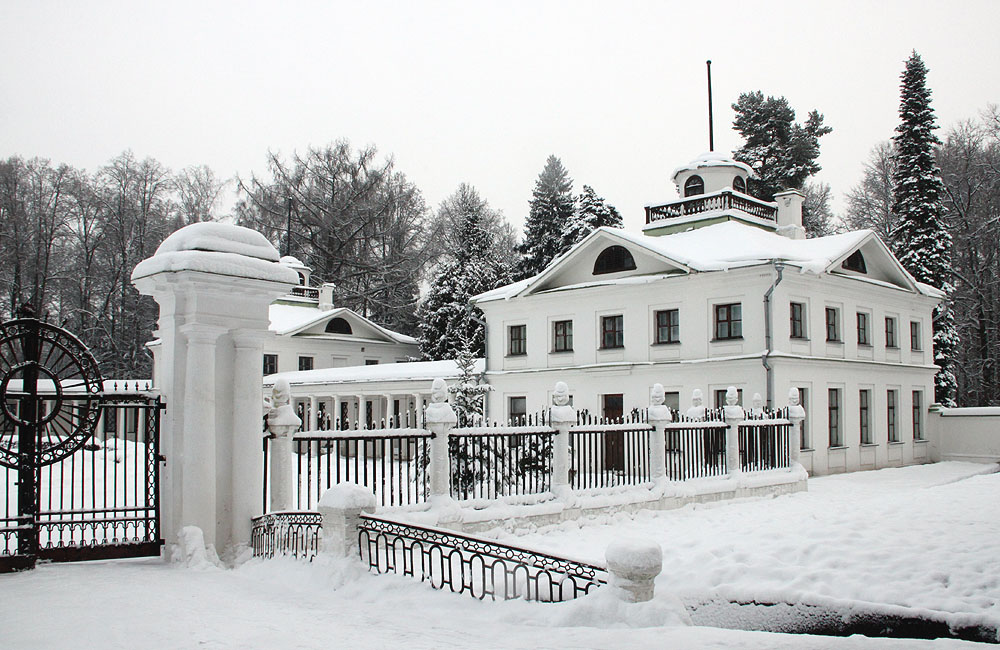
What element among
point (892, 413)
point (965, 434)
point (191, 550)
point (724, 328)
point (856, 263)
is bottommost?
point (965, 434)

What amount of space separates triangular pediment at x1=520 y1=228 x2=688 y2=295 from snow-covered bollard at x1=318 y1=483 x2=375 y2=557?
20514mm

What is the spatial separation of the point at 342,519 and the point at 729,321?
794 inches

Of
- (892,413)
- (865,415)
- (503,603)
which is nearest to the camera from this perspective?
(503,603)

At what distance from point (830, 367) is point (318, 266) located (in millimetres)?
35260

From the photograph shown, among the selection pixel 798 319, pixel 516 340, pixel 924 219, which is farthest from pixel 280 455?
pixel 924 219

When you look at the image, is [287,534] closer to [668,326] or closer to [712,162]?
[668,326]

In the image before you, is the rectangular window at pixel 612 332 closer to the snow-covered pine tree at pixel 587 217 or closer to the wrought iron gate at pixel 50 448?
the snow-covered pine tree at pixel 587 217

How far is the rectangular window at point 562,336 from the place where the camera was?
3080 centimetres

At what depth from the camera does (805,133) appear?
5138 centimetres

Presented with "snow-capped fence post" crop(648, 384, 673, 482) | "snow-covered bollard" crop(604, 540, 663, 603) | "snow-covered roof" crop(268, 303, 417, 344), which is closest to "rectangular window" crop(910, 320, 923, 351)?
"snow-capped fence post" crop(648, 384, 673, 482)

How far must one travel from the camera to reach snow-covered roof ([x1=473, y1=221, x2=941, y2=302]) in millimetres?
26312

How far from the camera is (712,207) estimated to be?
32.8 meters

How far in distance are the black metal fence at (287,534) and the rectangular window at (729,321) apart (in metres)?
19.3

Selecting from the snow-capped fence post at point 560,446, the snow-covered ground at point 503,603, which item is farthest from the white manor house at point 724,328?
the snow-covered ground at point 503,603
